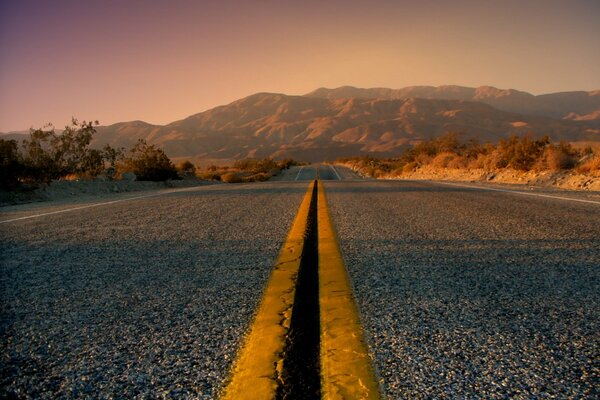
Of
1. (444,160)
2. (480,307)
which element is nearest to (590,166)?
(444,160)

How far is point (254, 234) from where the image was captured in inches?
152

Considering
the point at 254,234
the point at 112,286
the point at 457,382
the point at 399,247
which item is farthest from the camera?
the point at 254,234

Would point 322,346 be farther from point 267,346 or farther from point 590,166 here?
point 590,166

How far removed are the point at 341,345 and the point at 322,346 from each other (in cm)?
7

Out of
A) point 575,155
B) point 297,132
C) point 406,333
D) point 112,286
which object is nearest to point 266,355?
point 406,333

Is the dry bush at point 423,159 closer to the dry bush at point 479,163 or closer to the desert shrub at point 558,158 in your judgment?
the dry bush at point 479,163

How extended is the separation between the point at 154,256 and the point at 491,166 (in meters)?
16.4

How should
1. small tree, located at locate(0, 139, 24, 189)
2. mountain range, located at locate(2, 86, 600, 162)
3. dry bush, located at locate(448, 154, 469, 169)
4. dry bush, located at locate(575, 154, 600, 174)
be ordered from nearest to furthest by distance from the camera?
small tree, located at locate(0, 139, 24, 189), dry bush, located at locate(575, 154, 600, 174), dry bush, located at locate(448, 154, 469, 169), mountain range, located at locate(2, 86, 600, 162)

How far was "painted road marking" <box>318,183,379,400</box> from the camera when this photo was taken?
1.15m

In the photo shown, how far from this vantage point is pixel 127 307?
1.93 meters

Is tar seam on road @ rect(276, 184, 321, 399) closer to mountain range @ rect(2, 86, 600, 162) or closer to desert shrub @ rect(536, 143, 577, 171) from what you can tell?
desert shrub @ rect(536, 143, 577, 171)

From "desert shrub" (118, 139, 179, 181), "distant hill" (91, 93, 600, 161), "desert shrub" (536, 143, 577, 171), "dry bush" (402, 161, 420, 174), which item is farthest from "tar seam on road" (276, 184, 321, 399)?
"distant hill" (91, 93, 600, 161)

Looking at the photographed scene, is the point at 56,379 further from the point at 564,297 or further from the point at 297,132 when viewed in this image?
the point at 297,132

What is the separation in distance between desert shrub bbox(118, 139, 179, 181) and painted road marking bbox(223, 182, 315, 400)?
17095 millimetres
